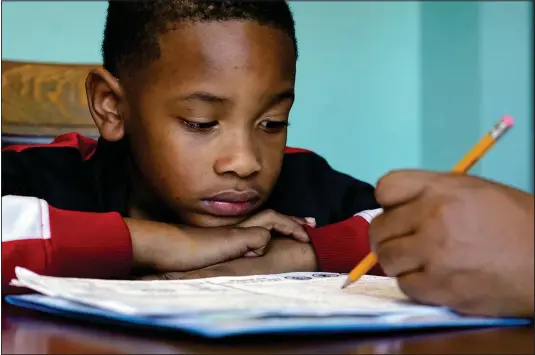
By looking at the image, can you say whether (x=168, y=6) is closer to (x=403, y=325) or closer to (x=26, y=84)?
(x=26, y=84)

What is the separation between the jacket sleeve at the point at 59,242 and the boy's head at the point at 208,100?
0.43 ft

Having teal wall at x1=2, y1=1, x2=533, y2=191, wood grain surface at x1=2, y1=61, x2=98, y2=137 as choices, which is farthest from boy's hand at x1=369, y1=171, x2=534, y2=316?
teal wall at x1=2, y1=1, x2=533, y2=191

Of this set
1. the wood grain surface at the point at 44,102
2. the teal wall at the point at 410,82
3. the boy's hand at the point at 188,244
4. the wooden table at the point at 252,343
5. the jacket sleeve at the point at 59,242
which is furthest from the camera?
the teal wall at the point at 410,82

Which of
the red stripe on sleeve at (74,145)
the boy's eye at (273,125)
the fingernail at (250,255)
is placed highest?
the boy's eye at (273,125)

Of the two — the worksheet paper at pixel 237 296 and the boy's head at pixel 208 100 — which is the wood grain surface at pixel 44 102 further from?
the worksheet paper at pixel 237 296

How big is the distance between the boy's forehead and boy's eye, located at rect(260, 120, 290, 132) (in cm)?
5

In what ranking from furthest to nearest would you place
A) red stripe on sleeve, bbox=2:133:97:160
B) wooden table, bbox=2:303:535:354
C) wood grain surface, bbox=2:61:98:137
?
wood grain surface, bbox=2:61:98:137 < red stripe on sleeve, bbox=2:133:97:160 < wooden table, bbox=2:303:535:354

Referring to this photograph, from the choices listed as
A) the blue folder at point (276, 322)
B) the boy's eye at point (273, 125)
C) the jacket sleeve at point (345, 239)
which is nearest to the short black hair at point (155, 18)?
the boy's eye at point (273, 125)

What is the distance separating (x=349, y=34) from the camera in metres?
2.12

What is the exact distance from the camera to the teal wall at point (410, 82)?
2029mm

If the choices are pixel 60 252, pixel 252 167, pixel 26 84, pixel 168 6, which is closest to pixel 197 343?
pixel 60 252

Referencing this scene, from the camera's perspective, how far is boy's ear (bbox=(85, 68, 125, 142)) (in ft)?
A: 3.09

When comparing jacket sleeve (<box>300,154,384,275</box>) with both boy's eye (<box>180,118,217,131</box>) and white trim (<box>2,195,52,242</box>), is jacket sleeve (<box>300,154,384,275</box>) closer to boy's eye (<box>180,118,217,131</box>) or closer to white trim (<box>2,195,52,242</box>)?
boy's eye (<box>180,118,217,131</box>)

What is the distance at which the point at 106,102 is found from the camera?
96 cm
